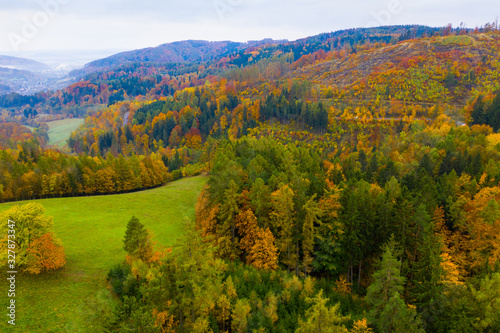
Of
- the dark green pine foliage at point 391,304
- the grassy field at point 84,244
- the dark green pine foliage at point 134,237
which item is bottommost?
the grassy field at point 84,244

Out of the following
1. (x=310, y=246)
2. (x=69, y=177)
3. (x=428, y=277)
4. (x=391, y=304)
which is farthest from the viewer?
(x=69, y=177)

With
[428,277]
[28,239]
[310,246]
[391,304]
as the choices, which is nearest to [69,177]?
[28,239]

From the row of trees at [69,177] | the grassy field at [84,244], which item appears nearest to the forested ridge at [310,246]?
the row of trees at [69,177]

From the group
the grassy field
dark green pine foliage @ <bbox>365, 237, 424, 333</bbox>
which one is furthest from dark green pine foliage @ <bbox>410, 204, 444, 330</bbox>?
the grassy field

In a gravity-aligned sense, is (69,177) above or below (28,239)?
below

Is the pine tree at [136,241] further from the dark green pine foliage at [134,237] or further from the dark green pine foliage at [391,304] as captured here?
the dark green pine foliage at [391,304]

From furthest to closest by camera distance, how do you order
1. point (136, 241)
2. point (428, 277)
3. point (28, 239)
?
point (136, 241), point (428, 277), point (28, 239)

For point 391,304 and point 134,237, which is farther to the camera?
point 134,237

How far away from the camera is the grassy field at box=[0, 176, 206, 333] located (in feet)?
93.5

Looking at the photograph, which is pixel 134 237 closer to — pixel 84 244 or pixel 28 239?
pixel 28 239

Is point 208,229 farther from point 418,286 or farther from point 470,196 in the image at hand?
point 470,196

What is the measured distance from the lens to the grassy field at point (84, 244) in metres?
28.5

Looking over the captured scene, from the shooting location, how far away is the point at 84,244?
4556 centimetres

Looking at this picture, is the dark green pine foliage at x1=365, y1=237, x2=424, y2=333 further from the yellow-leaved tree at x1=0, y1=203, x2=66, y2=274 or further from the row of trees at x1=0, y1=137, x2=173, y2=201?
the row of trees at x1=0, y1=137, x2=173, y2=201
